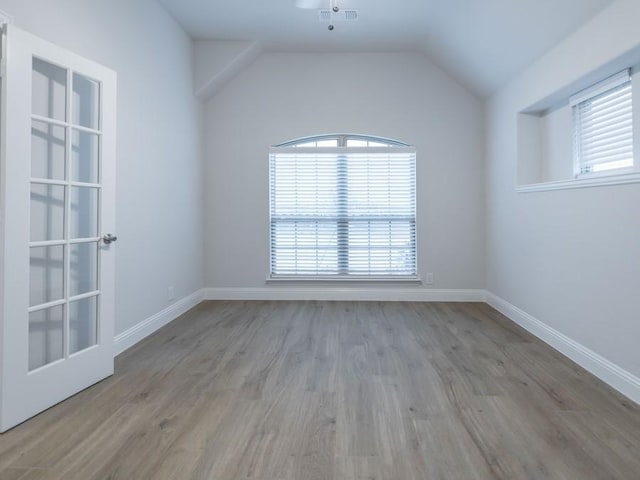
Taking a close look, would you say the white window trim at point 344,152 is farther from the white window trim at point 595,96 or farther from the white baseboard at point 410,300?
the white window trim at point 595,96

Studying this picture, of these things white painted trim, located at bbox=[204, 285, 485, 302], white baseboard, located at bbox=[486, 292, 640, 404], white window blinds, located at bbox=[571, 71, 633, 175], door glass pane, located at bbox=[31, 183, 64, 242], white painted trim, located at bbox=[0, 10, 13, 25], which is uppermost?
white painted trim, located at bbox=[0, 10, 13, 25]

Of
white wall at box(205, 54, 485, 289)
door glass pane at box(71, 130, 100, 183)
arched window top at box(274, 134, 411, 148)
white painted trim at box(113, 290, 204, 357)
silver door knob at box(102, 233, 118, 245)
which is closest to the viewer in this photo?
door glass pane at box(71, 130, 100, 183)

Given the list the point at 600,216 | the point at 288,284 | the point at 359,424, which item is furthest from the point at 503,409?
the point at 288,284

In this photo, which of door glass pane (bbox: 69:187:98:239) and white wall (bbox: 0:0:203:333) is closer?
door glass pane (bbox: 69:187:98:239)

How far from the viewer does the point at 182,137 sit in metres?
4.21

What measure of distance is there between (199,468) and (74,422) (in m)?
0.83

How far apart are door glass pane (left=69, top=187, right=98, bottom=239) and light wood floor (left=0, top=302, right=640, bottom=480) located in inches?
37.7

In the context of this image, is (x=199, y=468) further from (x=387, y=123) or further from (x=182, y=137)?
(x=387, y=123)

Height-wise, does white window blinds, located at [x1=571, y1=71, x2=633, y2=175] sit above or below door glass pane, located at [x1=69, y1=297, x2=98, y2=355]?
above

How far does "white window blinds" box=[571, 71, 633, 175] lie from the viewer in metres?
2.65

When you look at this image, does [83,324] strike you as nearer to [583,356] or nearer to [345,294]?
[345,294]

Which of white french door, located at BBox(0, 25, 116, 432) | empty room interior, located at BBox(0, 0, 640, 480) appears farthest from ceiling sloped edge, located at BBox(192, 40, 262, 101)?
white french door, located at BBox(0, 25, 116, 432)

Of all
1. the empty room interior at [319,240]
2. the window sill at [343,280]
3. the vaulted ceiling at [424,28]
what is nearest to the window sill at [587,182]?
the empty room interior at [319,240]

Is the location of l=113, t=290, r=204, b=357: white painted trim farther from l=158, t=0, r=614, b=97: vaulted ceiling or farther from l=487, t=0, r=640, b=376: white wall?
l=487, t=0, r=640, b=376: white wall
